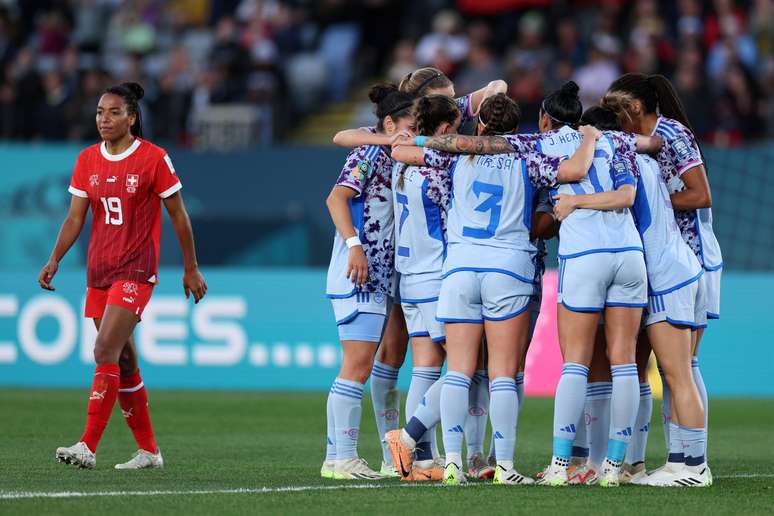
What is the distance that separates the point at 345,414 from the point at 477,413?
2.57ft

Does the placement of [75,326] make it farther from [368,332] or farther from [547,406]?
[368,332]

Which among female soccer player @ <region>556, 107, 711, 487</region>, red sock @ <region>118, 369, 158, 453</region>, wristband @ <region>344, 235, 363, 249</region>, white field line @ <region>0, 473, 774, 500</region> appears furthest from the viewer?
red sock @ <region>118, 369, 158, 453</region>

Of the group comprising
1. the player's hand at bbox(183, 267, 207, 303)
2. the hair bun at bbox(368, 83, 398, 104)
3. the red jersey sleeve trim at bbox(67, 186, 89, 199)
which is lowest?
the player's hand at bbox(183, 267, 207, 303)

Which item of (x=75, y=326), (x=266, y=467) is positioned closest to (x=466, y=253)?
(x=266, y=467)

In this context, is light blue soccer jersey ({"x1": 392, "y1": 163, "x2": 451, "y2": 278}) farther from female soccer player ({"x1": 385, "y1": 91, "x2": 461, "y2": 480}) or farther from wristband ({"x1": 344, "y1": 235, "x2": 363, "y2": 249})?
wristband ({"x1": 344, "y1": 235, "x2": 363, "y2": 249})

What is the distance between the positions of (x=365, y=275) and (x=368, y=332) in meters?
0.35

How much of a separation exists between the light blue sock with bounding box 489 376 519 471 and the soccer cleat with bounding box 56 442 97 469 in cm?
231

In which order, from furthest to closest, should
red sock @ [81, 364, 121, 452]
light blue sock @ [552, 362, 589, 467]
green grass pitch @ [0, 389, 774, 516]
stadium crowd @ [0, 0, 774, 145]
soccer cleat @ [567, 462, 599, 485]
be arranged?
stadium crowd @ [0, 0, 774, 145]
red sock @ [81, 364, 121, 452]
soccer cleat @ [567, 462, 599, 485]
light blue sock @ [552, 362, 589, 467]
green grass pitch @ [0, 389, 774, 516]

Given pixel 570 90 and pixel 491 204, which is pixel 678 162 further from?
pixel 491 204

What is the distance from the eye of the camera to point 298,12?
21.4m

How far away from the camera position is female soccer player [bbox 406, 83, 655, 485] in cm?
739

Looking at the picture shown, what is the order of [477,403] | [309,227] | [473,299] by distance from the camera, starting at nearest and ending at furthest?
[473,299] < [477,403] < [309,227]

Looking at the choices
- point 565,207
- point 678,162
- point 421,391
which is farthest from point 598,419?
point 678,162

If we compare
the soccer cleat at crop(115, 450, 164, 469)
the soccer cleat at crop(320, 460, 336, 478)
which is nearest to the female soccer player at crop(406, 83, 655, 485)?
the soccer cleat at crop(320, 460, 336, 478)
